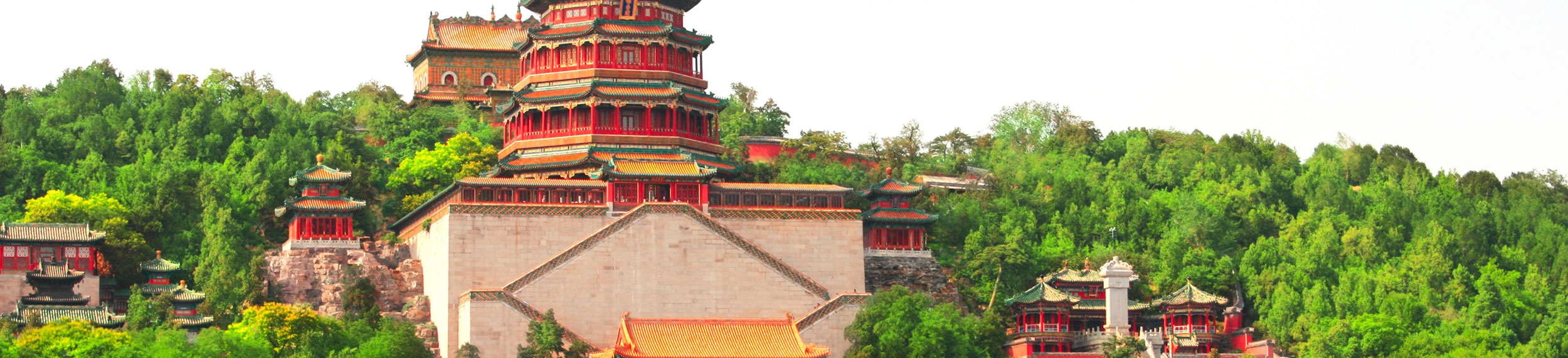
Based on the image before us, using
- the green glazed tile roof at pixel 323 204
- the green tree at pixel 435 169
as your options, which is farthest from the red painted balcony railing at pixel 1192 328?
the green glazed tile roof at pixel 323 204

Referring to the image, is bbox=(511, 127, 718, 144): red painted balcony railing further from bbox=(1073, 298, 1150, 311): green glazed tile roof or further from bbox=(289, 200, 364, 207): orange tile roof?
bbox=(1073, 298, 1150, 311): green glazed tile roof

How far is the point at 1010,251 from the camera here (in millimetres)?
61812

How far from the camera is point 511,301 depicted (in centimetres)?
5462

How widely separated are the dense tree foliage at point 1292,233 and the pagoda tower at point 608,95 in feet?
25.1

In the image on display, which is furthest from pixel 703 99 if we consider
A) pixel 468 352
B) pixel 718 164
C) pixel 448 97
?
pixel 448 97

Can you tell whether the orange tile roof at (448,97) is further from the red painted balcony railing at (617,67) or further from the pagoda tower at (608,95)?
the red painted balcony railing at (617,67)

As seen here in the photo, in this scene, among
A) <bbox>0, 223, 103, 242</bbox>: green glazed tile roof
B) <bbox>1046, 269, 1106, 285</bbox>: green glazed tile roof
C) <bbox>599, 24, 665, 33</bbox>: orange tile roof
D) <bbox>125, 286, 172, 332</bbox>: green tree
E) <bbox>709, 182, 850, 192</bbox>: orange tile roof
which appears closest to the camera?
<bbox>125, 286, 172, 332</bbox>: green tree

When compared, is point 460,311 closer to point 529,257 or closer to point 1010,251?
point 529,257

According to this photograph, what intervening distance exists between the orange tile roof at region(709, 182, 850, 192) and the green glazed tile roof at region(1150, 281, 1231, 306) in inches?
347

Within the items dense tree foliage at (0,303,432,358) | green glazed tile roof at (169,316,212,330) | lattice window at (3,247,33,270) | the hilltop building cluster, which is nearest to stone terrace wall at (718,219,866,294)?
the hilltop building cluster

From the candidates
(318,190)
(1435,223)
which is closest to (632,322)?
(318,190)

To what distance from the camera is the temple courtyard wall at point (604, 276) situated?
5566cm

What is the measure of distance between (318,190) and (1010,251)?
18294 millimetres

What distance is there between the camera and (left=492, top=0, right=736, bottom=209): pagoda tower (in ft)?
205
